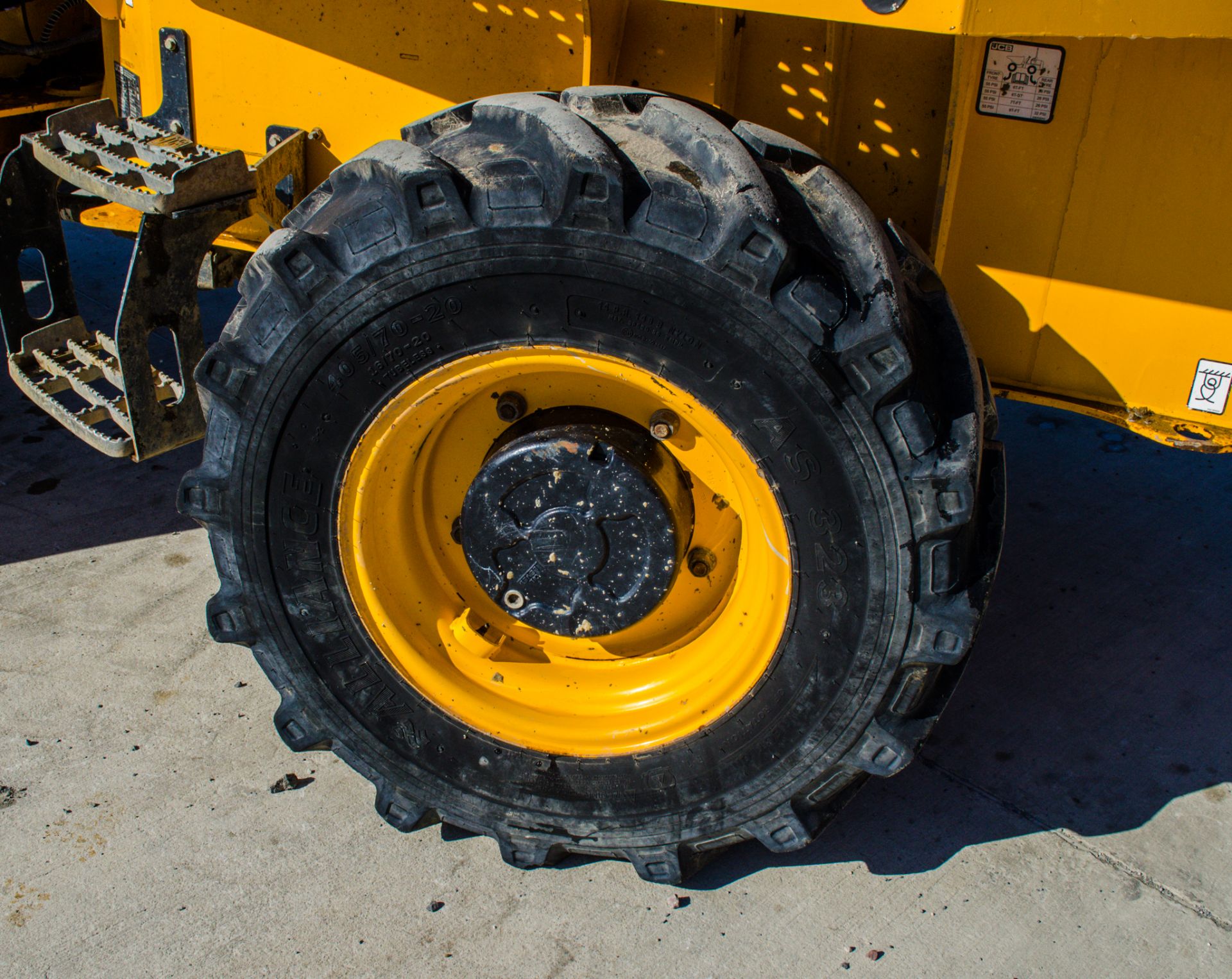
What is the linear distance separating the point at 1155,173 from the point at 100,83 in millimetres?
3631

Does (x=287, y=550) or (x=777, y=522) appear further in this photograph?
(x=287, y=550)

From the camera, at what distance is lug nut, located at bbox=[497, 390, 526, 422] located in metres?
2.46

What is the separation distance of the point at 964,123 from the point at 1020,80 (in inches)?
5.4

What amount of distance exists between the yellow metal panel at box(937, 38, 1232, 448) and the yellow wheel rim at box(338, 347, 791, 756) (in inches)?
30.5

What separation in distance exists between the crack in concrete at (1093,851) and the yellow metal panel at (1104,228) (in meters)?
1.09

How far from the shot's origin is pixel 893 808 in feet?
9.21

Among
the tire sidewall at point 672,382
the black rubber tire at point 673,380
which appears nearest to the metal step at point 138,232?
the black rubber tire at point 673,380

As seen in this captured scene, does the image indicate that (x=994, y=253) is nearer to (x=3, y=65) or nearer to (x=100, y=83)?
(x=100, y=83)

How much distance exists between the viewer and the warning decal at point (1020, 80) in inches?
87.7

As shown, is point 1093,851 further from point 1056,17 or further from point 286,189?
point 286,189

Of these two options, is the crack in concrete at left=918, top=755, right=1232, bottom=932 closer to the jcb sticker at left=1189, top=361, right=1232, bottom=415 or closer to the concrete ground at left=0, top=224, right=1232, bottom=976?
the concrete ground at left=0, top=224, right=1232, bottom=976

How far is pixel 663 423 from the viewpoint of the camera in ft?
7.71

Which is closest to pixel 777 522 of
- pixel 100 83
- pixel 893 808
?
pixel 893 808

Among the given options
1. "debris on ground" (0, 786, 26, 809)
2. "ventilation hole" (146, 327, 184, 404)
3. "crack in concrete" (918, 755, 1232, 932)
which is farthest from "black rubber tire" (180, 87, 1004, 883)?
"ventilation hole" (146, 327, 184, 404)
